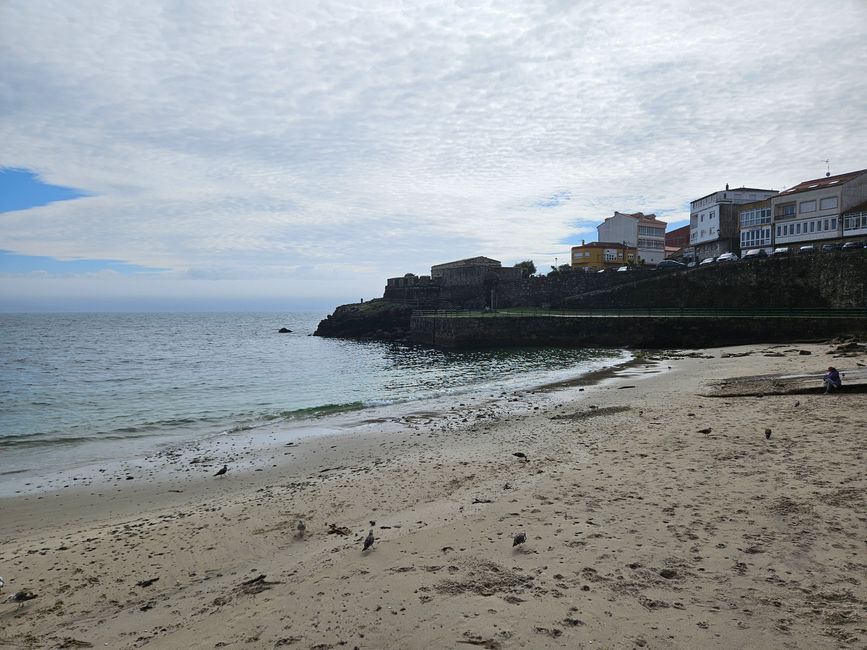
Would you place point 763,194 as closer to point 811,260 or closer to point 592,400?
point 811,260

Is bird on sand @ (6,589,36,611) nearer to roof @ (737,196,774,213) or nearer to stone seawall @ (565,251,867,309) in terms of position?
stone seawall @ (565,251,867,309)

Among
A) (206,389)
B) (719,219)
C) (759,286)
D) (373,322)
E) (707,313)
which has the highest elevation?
(719,219)

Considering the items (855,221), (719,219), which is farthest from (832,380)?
(719,219)

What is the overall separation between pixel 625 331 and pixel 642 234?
3957 centimetres

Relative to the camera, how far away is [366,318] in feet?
196

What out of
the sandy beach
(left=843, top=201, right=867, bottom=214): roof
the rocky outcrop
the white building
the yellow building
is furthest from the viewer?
the white building

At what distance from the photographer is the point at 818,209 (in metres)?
48.0

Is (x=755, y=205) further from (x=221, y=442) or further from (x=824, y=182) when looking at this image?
(x=221, y=442)

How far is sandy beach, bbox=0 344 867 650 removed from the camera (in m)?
4.59

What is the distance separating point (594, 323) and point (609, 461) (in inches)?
1237

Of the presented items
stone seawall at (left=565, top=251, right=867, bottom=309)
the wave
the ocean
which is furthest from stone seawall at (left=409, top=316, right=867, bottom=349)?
the wave

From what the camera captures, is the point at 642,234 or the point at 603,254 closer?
the point at 603,254

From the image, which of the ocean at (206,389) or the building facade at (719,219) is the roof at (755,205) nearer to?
the building facade at (719,219)

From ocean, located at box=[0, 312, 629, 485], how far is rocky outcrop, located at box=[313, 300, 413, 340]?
12232 mm
